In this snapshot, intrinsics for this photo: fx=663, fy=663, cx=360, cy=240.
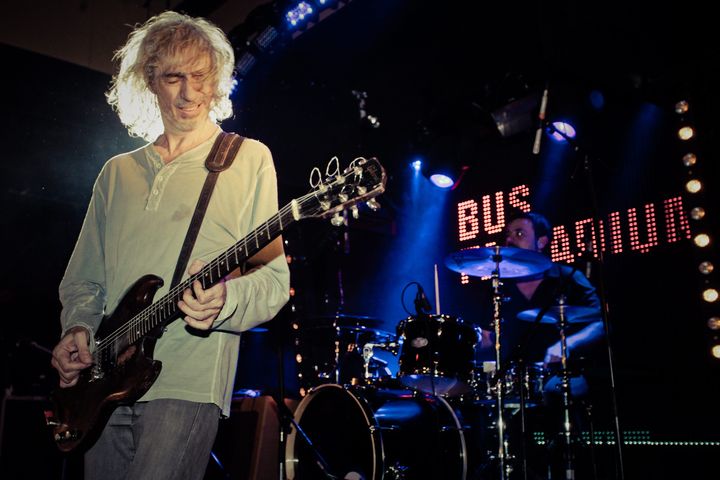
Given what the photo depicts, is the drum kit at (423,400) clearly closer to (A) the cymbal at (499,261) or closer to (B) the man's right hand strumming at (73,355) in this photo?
(A) the cymbal at (499,261)

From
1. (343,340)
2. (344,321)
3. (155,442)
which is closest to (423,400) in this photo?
(344,321)

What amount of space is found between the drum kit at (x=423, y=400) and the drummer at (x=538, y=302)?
7.3 inches

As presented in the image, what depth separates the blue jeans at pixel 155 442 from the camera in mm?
1887

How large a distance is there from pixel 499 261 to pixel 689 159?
6.41 feet

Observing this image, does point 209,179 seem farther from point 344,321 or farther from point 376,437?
point 344,321

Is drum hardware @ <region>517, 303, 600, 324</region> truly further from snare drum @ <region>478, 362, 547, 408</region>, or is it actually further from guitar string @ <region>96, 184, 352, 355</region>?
guitar string @ <region>96, 184, 352, 355</region>

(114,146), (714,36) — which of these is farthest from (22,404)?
(714,36)

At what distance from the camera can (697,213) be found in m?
5.43

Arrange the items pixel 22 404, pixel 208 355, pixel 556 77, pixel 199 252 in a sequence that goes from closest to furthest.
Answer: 1. pixel 208 355
2. pixel 199 252
3. pixel 556 77
4. pixel 22 404

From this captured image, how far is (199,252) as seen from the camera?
2211 millimetres

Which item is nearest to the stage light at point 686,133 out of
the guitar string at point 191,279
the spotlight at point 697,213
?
the spotlight at point 697,213

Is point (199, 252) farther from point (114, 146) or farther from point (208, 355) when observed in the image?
point (114, 146)

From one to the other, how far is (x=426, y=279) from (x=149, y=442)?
632 cm

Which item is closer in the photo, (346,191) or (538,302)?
(346,191)
